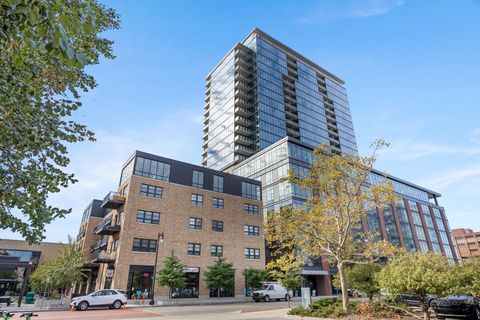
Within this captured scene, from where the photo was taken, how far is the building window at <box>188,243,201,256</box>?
109 feet

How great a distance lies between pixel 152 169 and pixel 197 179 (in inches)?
242

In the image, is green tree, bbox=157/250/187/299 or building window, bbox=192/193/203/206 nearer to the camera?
green tree, bbox=157/250/187/299

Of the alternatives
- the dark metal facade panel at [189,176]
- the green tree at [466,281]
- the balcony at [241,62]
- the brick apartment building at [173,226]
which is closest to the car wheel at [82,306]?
the brick apartment building at [173,226]

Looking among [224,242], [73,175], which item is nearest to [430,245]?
[224,242]

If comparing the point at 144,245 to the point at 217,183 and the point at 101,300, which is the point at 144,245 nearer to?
the point at 101,300

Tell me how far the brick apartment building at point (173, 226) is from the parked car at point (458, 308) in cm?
2177

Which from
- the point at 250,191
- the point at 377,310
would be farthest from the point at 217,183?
the point at 377,310

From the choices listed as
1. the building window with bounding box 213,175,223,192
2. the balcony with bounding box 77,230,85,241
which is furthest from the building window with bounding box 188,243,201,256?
the balcony with bounding box 77,230,85,241

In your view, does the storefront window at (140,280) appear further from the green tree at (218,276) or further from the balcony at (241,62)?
the balcony at (241,62)

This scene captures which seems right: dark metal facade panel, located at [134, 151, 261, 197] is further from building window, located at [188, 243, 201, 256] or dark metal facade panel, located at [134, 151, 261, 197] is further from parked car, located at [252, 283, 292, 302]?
parked car, located at [252, 283, 292, 302]

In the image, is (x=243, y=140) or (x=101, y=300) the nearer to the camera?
(x=101, y=300)

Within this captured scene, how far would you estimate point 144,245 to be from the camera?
3044 cm

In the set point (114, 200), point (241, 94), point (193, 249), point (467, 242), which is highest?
point (241, 94)

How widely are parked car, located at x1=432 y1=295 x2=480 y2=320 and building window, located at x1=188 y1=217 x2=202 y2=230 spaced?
2548 cm
